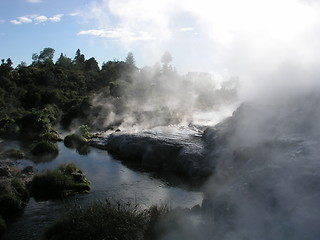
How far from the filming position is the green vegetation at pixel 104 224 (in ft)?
36.4

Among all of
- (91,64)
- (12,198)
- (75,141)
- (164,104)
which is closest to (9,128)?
(75,141)

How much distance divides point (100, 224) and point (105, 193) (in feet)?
24.2

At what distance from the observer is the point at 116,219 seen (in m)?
11.3

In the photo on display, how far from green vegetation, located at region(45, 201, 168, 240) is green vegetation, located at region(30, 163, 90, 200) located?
583 centimetres

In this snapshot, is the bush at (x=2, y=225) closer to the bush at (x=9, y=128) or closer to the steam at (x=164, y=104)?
the steam at (x=164, y=104)

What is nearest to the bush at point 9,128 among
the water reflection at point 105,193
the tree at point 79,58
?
the water reflection at point 105,193

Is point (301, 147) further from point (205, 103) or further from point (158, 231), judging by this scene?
point (205, 103)

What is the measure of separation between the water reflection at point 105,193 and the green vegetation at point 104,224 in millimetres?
1708

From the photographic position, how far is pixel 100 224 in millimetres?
11148

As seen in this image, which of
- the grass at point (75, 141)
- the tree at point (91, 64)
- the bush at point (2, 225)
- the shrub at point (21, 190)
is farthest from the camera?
the tree at point (91, 64)

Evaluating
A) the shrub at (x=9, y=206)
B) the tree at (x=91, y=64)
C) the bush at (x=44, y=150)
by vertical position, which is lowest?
the bush at (x=44, y=150)

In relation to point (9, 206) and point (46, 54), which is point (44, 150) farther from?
point (46, 54)

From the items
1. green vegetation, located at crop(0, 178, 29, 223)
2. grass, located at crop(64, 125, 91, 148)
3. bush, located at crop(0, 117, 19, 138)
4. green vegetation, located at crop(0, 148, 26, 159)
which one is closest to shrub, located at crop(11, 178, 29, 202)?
green vegetation, located at crop(0, 178, 29, 223)

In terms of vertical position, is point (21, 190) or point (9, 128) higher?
point (21, 190)
